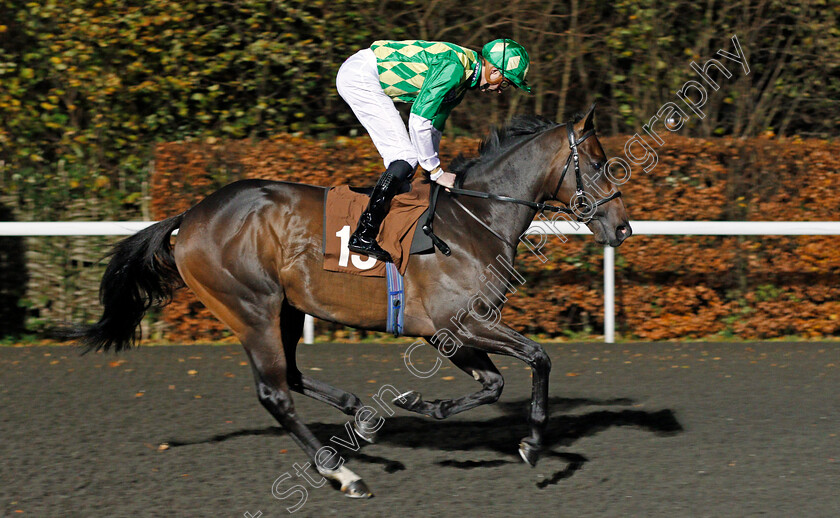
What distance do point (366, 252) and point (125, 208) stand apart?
5000mm

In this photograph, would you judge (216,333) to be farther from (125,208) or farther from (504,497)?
(504,497)

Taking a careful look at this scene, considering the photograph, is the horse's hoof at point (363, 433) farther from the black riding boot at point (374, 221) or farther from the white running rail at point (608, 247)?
the white running rail at point (608, 247)

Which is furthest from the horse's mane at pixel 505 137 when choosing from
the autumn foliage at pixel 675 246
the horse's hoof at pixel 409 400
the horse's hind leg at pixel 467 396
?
the autumn foliage at pixel 675 246

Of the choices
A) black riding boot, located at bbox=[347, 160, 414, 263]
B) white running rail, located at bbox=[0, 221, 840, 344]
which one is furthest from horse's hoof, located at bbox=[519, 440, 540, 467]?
white running rail, located at bbox=[0, 221, 840, 344]

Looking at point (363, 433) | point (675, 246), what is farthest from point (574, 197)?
point (675, 246)

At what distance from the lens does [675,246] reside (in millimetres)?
8023

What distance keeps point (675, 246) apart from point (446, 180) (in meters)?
4.13

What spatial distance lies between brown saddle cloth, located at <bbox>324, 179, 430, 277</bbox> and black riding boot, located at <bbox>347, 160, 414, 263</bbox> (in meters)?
0.03

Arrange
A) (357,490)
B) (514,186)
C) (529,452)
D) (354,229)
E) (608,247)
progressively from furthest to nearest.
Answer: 1. (608,247)
2. (514,186)
3. (354,229)
4. (529,452)
5. (357,490)

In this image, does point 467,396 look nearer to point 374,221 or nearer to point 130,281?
point 374,221

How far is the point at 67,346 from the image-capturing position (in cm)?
779

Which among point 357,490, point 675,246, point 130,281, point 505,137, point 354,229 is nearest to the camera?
point 357,490

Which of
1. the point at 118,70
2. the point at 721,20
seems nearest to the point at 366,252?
the point at 118,70

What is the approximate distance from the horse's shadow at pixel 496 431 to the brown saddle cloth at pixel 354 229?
1.01 metres
